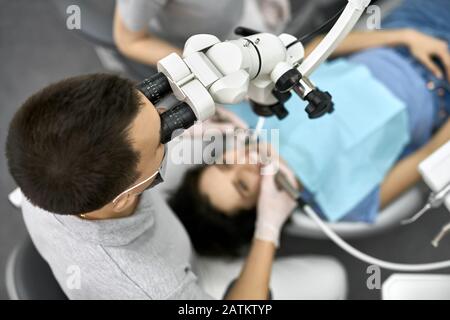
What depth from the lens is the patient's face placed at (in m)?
1.36

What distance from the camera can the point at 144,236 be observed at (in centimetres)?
93

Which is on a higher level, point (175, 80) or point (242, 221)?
point (175, 80)

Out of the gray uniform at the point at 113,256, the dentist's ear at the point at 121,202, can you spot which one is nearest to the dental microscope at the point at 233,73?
the dentist's ear at the point at 121,202

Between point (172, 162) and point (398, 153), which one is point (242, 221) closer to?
point (172, 162)

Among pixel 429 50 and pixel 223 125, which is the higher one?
pixel 429 50

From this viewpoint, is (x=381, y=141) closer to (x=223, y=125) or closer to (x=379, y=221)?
(x=379, y=221)

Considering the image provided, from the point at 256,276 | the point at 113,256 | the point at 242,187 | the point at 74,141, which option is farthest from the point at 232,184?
the point at 74,141

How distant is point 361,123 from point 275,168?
290 millimetres

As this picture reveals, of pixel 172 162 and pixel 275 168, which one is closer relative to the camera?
pixel 275 168

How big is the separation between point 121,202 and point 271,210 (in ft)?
2.16

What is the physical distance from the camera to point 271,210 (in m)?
1.34

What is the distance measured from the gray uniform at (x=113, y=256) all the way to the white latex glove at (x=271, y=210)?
0.39 m

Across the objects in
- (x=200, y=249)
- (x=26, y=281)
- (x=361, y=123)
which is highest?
(x=361, y=123)

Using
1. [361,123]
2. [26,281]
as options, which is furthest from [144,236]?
[361,123]
